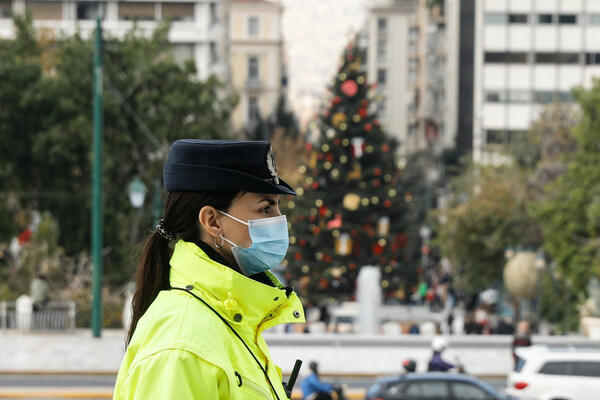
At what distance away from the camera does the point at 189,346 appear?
2.23 meters

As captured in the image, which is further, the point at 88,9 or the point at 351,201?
the point at 88,9

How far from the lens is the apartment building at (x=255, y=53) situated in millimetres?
102938

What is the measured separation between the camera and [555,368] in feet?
55.6

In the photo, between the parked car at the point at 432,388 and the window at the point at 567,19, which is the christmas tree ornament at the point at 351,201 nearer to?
the parked car at the point at 432,388

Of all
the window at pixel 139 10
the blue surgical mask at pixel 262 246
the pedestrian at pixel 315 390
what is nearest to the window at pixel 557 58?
the window at pixel 139 10

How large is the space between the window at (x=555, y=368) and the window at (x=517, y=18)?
196ft

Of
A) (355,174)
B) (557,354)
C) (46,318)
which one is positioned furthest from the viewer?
(355,174)

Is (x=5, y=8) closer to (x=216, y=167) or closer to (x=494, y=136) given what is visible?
(x=494, y=136)

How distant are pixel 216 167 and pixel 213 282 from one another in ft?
0.98

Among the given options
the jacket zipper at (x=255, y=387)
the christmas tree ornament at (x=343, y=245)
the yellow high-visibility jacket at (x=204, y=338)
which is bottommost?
the christmas tree ornament at (x=343, y=245)

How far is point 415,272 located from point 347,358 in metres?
22.9

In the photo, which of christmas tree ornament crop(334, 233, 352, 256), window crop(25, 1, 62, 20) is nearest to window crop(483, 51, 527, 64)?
window crop(25, 1, 62, 20)

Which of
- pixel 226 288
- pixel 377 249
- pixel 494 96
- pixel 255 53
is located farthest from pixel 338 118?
pixel 255 53

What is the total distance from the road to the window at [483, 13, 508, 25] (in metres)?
55.2
